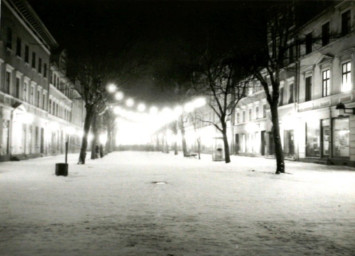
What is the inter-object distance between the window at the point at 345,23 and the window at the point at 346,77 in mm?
2012

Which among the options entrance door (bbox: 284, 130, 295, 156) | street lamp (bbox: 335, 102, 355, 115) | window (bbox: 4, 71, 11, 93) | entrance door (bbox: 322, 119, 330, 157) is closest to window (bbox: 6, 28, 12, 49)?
window (bbox: 4, 71, 11, 93)

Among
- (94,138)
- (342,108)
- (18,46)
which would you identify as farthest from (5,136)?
(342,108)

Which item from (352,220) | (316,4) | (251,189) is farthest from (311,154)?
(352,220)

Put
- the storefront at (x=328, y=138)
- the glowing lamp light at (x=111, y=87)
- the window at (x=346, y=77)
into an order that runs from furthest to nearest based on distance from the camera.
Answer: the glowing lamp light at (x=111, y=87) → the storefront at (x=328, y=138) → the window at (x=346, y=77)

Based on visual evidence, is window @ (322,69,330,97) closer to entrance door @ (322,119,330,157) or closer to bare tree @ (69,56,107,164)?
entrance door @ (322,119,330,157)

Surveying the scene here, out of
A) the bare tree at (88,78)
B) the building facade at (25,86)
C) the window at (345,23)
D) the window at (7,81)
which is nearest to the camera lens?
the window at (345,23)

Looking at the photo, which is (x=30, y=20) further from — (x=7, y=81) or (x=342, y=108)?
(x=342, y=108)

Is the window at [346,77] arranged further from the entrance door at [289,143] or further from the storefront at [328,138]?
the entrance door at [289,143]

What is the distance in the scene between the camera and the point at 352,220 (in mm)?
8492

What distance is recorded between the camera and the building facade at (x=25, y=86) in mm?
30281

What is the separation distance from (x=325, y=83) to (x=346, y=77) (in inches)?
123

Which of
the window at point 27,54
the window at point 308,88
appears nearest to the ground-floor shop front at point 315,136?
the window at point 308,88

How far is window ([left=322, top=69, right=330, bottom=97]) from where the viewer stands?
31.0 metres

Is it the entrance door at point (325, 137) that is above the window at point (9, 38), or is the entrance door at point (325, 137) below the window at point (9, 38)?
below
